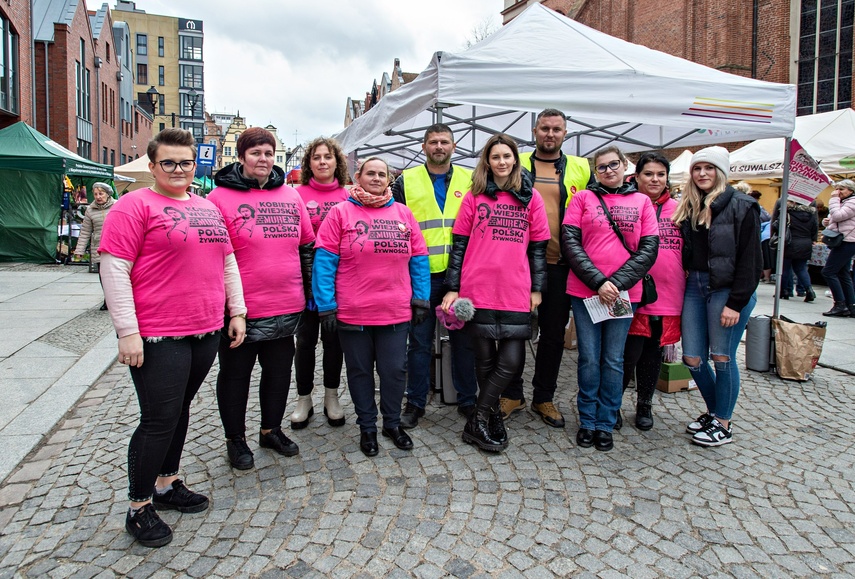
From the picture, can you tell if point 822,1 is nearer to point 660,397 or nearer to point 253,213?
point 660,397

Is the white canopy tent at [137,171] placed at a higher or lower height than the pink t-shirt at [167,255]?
higher

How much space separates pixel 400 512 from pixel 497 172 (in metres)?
2.08

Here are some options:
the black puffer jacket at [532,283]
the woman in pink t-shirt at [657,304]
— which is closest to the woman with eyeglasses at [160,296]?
the black puffer jacket at [532,283]

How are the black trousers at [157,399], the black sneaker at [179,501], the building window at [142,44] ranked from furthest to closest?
the building window at [142,44]
the black sneaker at [179,501]
the black trousers at [157,399]

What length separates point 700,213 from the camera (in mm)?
3789

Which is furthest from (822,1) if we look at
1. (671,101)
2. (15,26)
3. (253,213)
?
(15,26)

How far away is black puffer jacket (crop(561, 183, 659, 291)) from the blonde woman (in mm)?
388

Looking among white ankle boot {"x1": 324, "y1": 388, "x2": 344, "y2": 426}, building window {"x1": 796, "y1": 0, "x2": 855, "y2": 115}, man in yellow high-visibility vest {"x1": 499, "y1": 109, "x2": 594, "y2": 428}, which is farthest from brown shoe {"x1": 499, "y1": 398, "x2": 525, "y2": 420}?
building window {"x1": 796, "y1": 0, "x2": 855, "y2": 115}

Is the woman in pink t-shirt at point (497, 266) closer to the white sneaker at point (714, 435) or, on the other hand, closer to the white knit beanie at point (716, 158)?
the white knit beanie at point (716, 158)

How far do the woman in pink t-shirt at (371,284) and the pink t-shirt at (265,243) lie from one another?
0.18m

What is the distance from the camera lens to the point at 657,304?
3.89 metres

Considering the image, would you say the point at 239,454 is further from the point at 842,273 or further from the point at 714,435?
the point at 842,273

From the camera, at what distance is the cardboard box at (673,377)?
495 centimetres

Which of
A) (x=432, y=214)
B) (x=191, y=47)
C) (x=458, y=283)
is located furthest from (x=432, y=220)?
(x=191, y=47)
